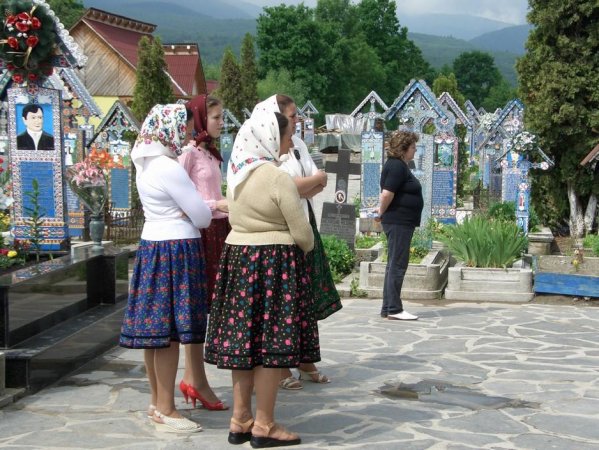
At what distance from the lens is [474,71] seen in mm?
115938

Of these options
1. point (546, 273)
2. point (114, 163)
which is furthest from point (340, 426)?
point (114, 163)

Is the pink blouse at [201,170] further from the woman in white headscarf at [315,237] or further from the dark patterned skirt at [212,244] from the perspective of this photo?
the woman in white headscarf at [315,237]

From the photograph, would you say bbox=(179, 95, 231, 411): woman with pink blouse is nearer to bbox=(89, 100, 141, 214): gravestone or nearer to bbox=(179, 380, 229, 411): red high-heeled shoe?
bbox=(179, 380, 229, 411): red high-heeled shoe

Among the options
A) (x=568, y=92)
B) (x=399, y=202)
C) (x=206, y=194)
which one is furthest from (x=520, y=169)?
(x=206, y=194)

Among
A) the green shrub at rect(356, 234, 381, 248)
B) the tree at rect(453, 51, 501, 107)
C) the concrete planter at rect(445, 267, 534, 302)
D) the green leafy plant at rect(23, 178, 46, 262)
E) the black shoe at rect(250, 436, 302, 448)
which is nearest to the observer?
the black shoe at rect(250, 436, 302, 448)

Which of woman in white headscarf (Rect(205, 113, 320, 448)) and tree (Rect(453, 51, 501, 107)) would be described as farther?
tree (Rect(453, 51, 501, 107))

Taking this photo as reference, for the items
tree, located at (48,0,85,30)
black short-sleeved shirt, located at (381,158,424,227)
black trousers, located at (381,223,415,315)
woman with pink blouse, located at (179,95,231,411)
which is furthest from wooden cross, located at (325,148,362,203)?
tree, located at (48,0,85,30)

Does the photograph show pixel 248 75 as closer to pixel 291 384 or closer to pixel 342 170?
pixel 342 170

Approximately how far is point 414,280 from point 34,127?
4.61 meters

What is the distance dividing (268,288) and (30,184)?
16.9ft

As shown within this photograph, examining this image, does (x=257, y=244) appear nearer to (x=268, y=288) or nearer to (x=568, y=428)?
(x=268, y=288)

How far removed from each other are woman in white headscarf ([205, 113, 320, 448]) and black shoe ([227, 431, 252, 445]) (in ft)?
0.32

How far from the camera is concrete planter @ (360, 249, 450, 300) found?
35.7 feet

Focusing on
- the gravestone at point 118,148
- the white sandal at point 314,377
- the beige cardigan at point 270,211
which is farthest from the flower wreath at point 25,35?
the gravestone at point 118,148
